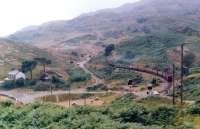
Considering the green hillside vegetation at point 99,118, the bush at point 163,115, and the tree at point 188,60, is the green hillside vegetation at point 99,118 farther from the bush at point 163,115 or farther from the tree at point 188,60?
the tree at point 188,60

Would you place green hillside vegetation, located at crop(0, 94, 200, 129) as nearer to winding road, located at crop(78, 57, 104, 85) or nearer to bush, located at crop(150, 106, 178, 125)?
bush, located at crop(150, 106, 178, 125)

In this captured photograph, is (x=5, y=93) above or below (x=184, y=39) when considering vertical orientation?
below

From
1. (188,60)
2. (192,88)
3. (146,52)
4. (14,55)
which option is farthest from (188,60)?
(14,55)

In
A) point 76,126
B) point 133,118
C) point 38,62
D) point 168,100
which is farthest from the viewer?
point 38,62

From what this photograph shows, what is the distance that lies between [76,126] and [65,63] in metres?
120

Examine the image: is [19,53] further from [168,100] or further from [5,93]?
[168,100]

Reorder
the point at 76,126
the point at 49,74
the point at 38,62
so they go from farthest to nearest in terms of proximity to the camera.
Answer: the point at 38,62
the point at 49,74
the point at 76,126

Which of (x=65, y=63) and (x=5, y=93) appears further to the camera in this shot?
(x=65, y=63)

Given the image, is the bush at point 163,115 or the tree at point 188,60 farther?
the tree at point 188,60

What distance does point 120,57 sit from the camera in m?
152

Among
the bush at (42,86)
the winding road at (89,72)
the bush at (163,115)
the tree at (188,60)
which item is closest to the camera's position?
the bush at (163,115)

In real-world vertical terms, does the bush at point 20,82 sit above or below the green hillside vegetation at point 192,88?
below

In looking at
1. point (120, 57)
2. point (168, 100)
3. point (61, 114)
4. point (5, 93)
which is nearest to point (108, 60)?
point (120, 57)

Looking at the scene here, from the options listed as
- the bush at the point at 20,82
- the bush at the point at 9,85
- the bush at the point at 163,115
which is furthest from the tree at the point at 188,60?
the bush at the point at 163,115
